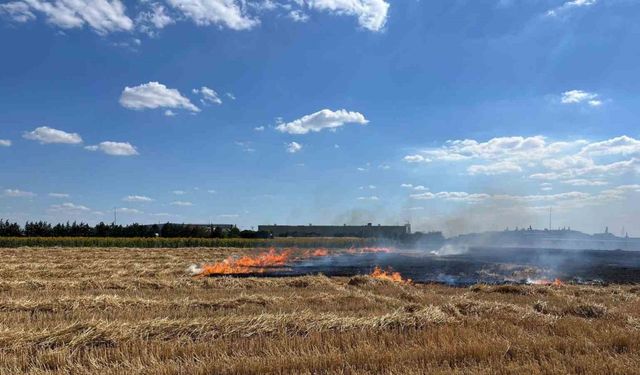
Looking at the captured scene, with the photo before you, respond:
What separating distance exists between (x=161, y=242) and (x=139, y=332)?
64.6 meters

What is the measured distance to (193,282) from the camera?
19.5 m

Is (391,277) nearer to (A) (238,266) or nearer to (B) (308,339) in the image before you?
(A) (238,266)

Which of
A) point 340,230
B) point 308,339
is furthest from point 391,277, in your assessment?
point 340,230

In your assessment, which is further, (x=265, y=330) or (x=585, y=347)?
(x=265, y=330)

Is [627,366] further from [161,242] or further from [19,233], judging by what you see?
[19,233]

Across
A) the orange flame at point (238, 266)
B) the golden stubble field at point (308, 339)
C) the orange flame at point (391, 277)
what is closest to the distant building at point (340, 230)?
the orange flame at point (238, 266)

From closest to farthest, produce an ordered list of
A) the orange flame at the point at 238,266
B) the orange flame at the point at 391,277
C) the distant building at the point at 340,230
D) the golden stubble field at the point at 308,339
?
the golden stubble field at the point at 308,339
the orange flame at the point at 391,277
the orange flame at the point at 238,266
the distant building at the point at 340,230

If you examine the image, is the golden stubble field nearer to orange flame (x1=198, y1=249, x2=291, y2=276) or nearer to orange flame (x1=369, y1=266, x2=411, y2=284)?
orange flame (x1=369, y1=266, x2=411, y2=284)

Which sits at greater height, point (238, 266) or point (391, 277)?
point (391, 277)

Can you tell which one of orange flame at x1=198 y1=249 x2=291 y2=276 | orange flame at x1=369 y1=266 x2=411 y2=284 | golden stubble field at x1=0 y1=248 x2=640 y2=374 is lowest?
orange flame at x1=198 y1=249 x2=291 y2=276

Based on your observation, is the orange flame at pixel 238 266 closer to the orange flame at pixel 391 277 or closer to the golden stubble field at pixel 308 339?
the orange flame at pixel 391 277

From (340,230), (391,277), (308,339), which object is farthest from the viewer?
(340,230)

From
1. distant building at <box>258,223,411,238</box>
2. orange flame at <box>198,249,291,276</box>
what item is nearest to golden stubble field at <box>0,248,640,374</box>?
orange flame at <box>198,249,291,276</box>

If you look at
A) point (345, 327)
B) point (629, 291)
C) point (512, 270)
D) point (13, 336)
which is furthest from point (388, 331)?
point (512, 270)
